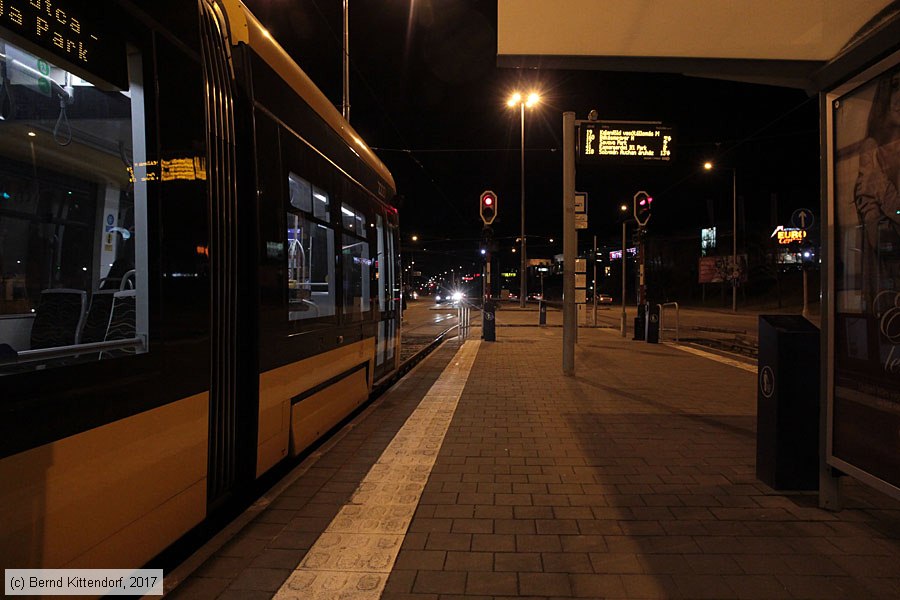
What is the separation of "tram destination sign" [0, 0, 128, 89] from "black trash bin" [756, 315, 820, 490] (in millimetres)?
4571

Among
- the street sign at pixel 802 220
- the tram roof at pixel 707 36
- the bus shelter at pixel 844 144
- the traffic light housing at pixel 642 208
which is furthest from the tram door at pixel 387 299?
the street sign at pixel 802 220

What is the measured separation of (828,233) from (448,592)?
3.48 m

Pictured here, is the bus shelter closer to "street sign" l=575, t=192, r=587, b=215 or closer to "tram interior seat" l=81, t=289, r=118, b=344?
"tram interior seat" l=81, t=289, r=118, b=344

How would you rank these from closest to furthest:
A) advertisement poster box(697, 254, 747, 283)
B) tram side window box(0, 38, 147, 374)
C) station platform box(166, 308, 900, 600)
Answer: tram side window box(0, 38, 147, 374), station platform box(166, 308, 900, 600), advertisement poster box(697, 254, 747, 283)

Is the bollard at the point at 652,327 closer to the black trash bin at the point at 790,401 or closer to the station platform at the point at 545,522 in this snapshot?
the station platform at the point at 545,522

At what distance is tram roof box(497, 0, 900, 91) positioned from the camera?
3.88 metres

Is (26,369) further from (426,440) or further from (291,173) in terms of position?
(426,440)

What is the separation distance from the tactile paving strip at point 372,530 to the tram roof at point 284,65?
335cm

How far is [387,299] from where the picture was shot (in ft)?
30.2

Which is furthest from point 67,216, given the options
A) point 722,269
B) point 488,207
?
point 722,269

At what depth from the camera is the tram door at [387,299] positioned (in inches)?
340

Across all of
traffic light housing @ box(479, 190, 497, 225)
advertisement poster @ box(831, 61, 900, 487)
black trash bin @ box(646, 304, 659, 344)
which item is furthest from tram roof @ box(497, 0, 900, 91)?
black trash bin @ box(646, 304, 659, 344)

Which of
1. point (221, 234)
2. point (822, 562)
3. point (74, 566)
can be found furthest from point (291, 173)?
point (822, 562)

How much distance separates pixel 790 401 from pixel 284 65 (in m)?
4.75
